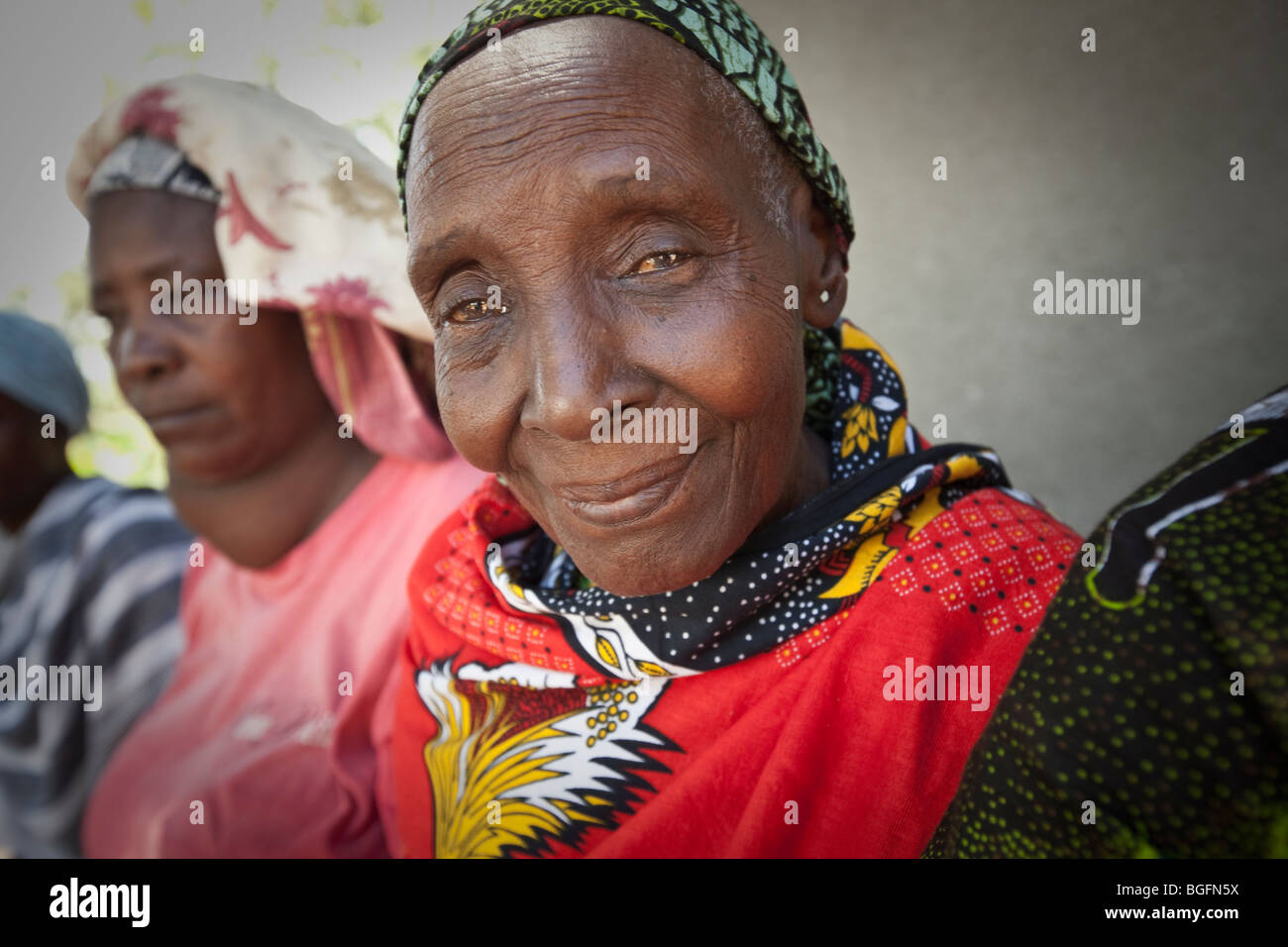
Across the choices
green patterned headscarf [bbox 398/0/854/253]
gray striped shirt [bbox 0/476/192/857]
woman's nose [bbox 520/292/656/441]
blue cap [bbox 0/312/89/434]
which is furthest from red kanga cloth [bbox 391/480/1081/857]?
blue cap [bbox 0/312/89/434]

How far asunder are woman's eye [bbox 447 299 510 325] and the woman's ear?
1.57 ft

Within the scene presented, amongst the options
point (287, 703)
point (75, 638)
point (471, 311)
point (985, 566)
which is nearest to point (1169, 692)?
point (985, 566)

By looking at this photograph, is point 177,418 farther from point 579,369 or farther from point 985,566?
point 985,566

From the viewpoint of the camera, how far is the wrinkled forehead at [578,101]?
1.13 meters

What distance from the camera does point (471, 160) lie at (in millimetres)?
1178

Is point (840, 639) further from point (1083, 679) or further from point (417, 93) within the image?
point (417, 93)

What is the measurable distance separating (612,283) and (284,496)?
163 centimetres

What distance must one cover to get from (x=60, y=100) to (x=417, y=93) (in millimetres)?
1656

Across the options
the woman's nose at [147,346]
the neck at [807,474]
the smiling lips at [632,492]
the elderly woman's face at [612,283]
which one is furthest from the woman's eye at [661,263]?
the woman's nose at [147,346]

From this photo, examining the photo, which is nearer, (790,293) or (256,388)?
(790,293)

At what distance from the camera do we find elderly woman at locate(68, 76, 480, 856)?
2.13m

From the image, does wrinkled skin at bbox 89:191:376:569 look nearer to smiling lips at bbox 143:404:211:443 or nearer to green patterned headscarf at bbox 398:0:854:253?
smiling lips at bbox 143:404:211:443

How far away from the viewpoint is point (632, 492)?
118cm

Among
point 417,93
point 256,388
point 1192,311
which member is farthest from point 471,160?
point 1192,311
